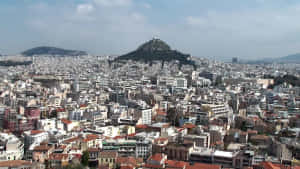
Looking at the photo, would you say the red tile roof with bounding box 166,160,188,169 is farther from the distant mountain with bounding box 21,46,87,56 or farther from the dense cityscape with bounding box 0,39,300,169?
the distant mountain with bounding box 21,46,87,56

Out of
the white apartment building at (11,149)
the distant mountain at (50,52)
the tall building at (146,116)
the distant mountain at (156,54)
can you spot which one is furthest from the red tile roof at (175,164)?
the distant mountain at (50,52)

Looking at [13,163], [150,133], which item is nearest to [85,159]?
[13,163]

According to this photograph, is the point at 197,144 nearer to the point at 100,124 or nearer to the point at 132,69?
the point at 100,124

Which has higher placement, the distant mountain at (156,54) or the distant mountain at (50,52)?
the distant mountain at (50,52)

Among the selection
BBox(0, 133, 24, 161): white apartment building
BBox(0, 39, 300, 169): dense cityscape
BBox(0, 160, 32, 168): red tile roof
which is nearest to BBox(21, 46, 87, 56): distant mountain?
BBox(0, 39, 300, 169): dense cityscape

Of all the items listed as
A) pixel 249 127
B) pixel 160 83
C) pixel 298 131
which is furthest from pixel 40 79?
pixel 298 131

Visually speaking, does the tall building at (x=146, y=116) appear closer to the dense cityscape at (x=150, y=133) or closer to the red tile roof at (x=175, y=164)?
the dense cityscape at (x=150, y=133)

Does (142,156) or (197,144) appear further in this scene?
(197,144)

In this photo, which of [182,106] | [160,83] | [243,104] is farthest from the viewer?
[160,83]
